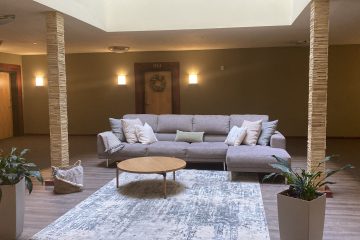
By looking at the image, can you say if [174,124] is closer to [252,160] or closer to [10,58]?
[252,160]

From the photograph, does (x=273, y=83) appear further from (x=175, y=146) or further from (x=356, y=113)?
(x=175, y=146)

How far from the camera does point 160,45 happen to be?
820cm

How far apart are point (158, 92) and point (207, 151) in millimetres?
4235

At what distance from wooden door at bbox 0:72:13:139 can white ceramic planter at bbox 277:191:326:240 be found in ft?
28.9

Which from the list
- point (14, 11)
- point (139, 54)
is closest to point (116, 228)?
point (14, 11)

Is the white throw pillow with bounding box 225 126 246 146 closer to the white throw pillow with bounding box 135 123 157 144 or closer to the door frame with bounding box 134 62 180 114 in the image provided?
the white throw pillow with bounding box 135 123 157 144

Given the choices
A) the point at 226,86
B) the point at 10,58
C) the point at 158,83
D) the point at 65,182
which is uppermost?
the point at 10,58

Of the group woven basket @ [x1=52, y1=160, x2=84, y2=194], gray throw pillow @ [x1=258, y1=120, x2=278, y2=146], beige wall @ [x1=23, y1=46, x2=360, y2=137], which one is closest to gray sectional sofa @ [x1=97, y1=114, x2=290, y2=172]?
gray throw pillow @ [x1=258, y1=120, x2=278, y2=146]

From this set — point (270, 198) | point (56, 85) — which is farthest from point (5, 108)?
point (270, 198)

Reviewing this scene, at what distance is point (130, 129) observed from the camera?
6.15m

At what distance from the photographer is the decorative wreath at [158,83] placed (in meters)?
9.38

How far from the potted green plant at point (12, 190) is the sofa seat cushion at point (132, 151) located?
2.65m

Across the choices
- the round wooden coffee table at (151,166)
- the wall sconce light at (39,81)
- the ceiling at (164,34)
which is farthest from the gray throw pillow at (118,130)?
the wall sconce light at (39,81)

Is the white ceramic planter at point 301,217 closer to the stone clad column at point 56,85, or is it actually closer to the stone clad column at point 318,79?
the stone clad column at point 318,79
